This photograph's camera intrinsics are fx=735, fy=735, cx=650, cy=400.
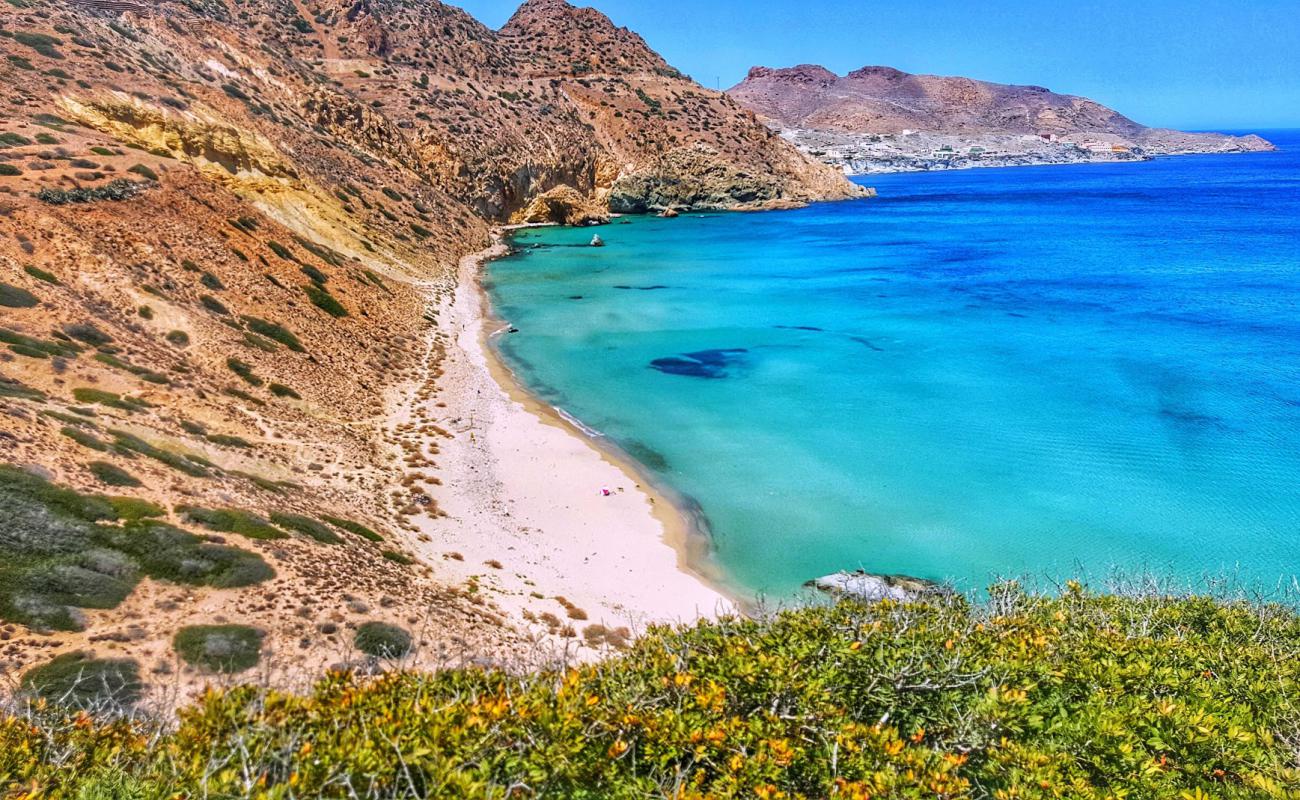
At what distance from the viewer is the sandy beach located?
17953 millimetres

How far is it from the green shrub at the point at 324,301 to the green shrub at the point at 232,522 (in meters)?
18.9

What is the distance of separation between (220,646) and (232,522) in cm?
420

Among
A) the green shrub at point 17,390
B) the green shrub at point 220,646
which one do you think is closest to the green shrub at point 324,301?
the green shrub at point 17,390

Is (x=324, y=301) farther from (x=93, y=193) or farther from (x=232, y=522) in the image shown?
(x=232, y=522)

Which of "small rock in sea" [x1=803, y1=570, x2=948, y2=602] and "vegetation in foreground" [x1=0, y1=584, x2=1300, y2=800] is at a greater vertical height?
"vegetation in foreground" [x1=0, y1=584, x2=1300, y2=800]

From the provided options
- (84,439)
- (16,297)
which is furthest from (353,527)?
(16,297)

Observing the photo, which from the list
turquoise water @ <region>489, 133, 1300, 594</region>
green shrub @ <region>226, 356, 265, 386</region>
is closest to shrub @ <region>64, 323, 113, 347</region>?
green shrub @ <region>226, 356, 265, 386</region>

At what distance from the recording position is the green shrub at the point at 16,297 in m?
22.5

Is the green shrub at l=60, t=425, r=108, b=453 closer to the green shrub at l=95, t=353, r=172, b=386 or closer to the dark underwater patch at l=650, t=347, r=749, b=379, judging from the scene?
the green shrub at l=95, t=353, r=172, b=386

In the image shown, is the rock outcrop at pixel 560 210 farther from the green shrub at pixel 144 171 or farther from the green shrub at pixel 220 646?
Answer: the green shrub at pixel 220 646

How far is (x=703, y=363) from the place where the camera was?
39.3 meters

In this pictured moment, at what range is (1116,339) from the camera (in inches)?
1665

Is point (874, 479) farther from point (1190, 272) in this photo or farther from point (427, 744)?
point (1190, 272)

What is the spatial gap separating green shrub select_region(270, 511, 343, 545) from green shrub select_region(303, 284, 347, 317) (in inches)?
719
